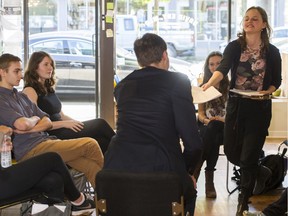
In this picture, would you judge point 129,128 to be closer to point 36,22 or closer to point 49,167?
point 49,167

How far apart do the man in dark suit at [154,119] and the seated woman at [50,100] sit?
183cm

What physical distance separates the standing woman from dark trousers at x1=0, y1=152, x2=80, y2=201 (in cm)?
118

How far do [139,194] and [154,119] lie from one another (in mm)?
371

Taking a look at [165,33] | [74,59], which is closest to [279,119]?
[165,33]

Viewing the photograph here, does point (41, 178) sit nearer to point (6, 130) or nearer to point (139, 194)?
point (6, 130)

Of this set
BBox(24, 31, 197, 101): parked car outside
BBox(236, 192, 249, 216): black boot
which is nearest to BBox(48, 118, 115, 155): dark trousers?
BBox(236, 192, 249, 216): black boot

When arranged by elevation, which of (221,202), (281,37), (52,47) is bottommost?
(221,202)

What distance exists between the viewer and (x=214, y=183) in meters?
5.76

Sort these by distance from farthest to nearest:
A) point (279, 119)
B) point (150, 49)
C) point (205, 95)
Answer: point (279, 119) → point (205, 95) → point (150, 49)

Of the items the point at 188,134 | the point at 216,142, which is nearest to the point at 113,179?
the point at 188,134

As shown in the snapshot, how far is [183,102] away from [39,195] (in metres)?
1.38

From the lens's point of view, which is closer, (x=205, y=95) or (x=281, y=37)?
(x=205, y=95)

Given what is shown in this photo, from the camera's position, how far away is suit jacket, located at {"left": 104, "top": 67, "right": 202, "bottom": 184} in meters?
3.07

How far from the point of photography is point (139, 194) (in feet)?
9.86
